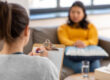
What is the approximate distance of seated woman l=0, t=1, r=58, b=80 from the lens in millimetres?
1101

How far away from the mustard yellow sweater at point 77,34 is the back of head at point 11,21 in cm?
195

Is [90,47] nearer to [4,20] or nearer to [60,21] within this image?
[60,21]

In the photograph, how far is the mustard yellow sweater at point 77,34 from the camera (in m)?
3.17

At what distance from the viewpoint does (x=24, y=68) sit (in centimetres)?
110

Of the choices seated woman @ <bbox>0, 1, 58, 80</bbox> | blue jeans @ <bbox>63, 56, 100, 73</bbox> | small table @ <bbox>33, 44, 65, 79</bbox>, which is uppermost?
seated woman @ <bbox>0, 1, 58, 80</bbox>

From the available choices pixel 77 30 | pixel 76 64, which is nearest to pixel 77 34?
pixel 77 30

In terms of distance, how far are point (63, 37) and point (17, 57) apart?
2042 mm

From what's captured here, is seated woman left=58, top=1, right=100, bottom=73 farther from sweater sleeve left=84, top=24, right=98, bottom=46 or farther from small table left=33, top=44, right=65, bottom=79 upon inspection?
small table left=33, top=44, right=65, bottom=79

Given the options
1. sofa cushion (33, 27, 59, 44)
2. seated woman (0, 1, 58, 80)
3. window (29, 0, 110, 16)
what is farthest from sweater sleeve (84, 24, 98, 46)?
seated woman (0, 1, 58, 80)

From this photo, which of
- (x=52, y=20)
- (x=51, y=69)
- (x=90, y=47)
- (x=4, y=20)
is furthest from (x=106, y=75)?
(x=52, y=20)

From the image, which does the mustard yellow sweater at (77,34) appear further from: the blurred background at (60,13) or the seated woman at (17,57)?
the seated woman at (17,57)

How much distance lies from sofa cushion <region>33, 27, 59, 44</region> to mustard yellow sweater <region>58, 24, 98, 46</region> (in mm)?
90

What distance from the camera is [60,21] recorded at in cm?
379

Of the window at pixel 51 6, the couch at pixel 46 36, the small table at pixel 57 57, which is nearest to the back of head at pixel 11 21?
the small table at pixel 57 57
